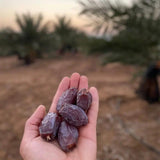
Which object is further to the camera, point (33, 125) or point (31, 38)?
point (31, 38)

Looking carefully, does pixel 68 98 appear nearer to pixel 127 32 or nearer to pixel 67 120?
pixel 67 120

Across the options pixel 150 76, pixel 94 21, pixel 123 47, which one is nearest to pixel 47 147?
pixel 94 21

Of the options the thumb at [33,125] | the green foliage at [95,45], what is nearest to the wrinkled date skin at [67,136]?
the thumb at [33,125]

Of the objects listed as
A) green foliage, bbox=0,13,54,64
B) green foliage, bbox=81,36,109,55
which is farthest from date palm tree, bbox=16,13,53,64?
green foliage, bbox=81,36,109,55

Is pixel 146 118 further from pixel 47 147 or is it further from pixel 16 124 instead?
pixel 47 147

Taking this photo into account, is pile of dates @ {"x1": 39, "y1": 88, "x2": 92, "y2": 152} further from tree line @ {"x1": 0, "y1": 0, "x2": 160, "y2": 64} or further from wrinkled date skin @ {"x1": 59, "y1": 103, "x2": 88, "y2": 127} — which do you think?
tree line @ {"x1": 0, "y1": 0, "x2": 160, "y2": 64}

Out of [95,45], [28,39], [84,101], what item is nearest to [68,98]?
[84,101]

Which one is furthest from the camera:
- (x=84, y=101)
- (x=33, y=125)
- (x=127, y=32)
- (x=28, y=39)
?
(x=28, y=39)

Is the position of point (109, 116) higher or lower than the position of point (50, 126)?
lower
